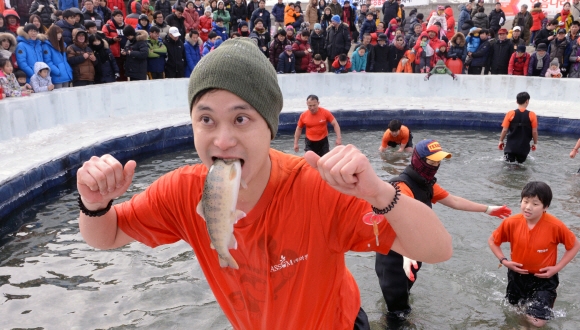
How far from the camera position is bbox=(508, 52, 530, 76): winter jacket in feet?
55.7

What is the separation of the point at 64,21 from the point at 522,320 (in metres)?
12.0

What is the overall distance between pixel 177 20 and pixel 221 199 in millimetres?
15393

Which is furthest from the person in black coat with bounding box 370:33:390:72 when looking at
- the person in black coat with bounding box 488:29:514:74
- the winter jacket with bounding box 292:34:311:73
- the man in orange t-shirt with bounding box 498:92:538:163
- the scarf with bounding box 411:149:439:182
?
the scarf with bounding box 411:149:439:182

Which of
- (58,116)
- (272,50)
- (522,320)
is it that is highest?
(272,50)

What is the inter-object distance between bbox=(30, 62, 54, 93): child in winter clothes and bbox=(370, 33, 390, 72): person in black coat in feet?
33.1

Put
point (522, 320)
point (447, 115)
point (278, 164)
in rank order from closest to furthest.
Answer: point (278, 164) → point (522, 320) → point (447, 115)

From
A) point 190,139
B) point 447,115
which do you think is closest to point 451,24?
point 447,115

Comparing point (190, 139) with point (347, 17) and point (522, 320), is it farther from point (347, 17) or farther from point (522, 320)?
point (347, 17)

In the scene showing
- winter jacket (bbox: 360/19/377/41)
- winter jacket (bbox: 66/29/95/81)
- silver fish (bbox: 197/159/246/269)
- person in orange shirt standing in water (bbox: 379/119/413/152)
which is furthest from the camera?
winter jacket (bbox: 360/19/377/41)

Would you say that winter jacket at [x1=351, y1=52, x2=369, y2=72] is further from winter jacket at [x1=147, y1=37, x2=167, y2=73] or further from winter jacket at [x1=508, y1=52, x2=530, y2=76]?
winter jacket at [x1=147, y1=37, x2=167, y2=73]

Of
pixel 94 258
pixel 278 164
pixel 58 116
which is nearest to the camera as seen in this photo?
pixel 278 164

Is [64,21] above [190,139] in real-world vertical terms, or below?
above

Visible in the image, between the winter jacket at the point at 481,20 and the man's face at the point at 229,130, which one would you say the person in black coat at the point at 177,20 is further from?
the man's face at the point at 229,130

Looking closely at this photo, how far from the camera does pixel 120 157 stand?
10977mm
